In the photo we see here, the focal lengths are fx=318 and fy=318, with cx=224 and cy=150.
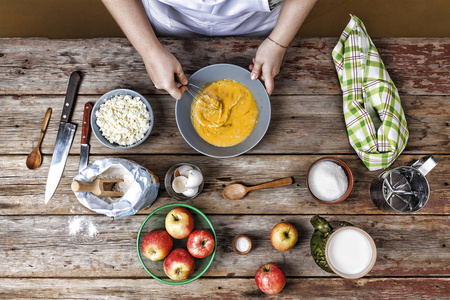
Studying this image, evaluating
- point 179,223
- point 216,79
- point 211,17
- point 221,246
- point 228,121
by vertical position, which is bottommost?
point 221,246

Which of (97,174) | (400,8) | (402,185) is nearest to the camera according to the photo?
(97,174)

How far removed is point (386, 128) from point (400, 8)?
1.24 meters

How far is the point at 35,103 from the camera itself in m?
1.22

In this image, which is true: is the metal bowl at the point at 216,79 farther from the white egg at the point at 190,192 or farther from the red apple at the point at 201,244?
the red apple at the point at 201,244

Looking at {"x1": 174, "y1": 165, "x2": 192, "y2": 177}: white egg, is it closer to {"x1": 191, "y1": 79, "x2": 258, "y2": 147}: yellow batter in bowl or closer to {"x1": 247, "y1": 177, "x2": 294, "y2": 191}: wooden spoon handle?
{"x1": 191, "y1": 79, "x2": 258, "y2": 147}: yellow batter in bowl

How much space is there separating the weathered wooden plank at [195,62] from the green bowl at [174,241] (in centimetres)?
46

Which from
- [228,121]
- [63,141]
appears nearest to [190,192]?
[228,121]

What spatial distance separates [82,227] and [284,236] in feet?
2.42

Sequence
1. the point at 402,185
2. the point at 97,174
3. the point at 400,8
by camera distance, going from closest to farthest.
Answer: the point at 97,174
the point at 402,185
the point at 400,8

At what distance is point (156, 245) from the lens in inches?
42.3

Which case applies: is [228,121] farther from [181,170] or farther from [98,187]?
[98,187]

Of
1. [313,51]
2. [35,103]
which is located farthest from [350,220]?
→ [35,103]

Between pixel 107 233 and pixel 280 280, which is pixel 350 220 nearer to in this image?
pixel 280 280

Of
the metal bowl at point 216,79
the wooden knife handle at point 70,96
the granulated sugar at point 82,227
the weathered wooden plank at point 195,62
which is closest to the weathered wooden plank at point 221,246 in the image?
the granulated sugar at point 82,227
